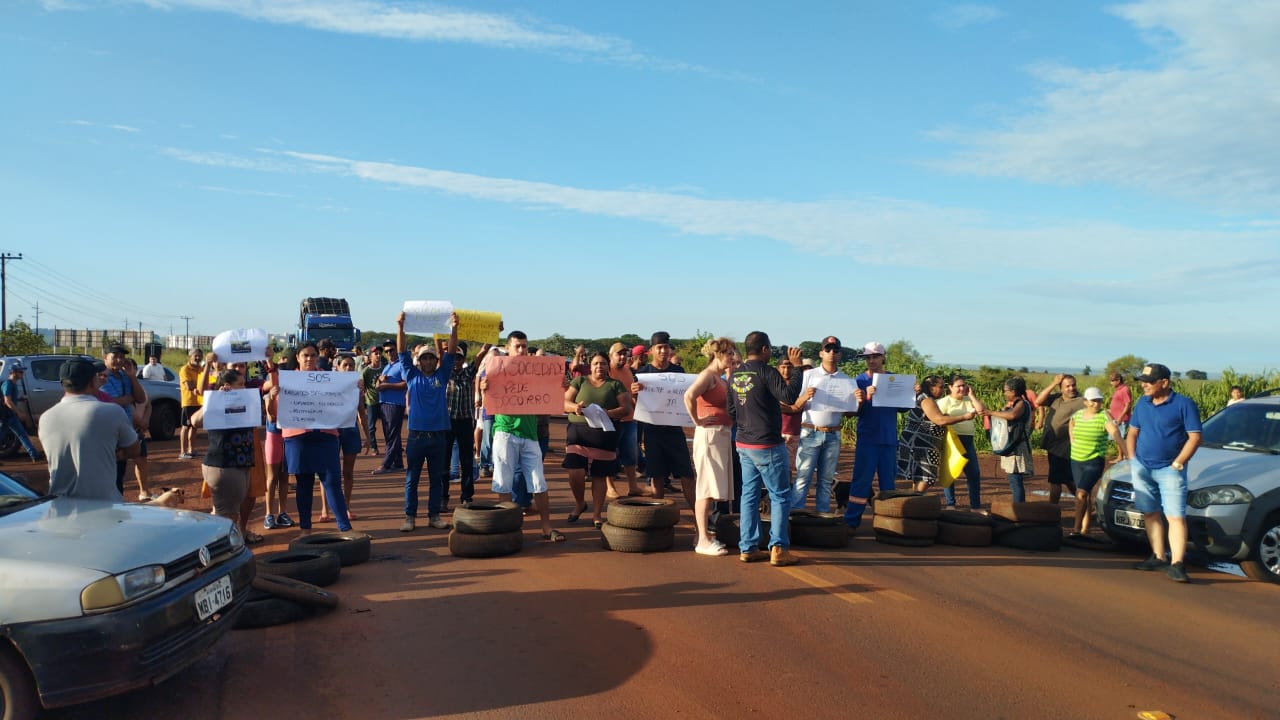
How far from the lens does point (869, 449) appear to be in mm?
10094

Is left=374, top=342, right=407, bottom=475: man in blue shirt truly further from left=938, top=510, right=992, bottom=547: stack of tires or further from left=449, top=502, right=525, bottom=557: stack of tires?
left=938, top=510, right=992, bottom=547: stack of tires

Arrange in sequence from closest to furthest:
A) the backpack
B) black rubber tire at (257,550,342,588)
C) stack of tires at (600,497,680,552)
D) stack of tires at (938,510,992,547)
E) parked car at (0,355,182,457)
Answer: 1. black rubber tire at (257,550,342,588)
2. stack of tires at (600,497,680,552)
3. stack of tires at (938,510,992,547)
4. the backpack
5. parked car at (0,355,182,457)

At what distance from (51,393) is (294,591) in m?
15.6

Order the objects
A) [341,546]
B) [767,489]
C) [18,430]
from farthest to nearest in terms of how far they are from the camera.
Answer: [18,430]
[767,489]
[341,546]

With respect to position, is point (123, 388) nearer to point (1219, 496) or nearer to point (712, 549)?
point (712, 549)

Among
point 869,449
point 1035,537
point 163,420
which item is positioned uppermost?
point 869,449

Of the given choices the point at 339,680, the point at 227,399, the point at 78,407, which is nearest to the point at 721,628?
the point at 339,680

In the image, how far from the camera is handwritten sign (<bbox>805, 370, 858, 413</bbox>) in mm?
9711

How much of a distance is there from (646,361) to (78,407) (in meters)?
11.4

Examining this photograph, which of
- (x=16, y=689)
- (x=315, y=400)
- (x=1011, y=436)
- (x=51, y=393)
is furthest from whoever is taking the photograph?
(x=51, y=393)

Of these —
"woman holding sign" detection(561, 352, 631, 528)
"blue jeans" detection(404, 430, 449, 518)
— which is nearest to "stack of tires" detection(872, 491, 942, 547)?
"woman holding sign" detection(561, 352, 631, 528)

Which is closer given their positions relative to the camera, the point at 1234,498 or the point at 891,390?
the point at 1234,498

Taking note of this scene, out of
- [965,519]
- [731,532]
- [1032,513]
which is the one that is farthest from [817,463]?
[1032,513]

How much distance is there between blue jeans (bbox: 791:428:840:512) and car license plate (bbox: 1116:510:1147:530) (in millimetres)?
3207
